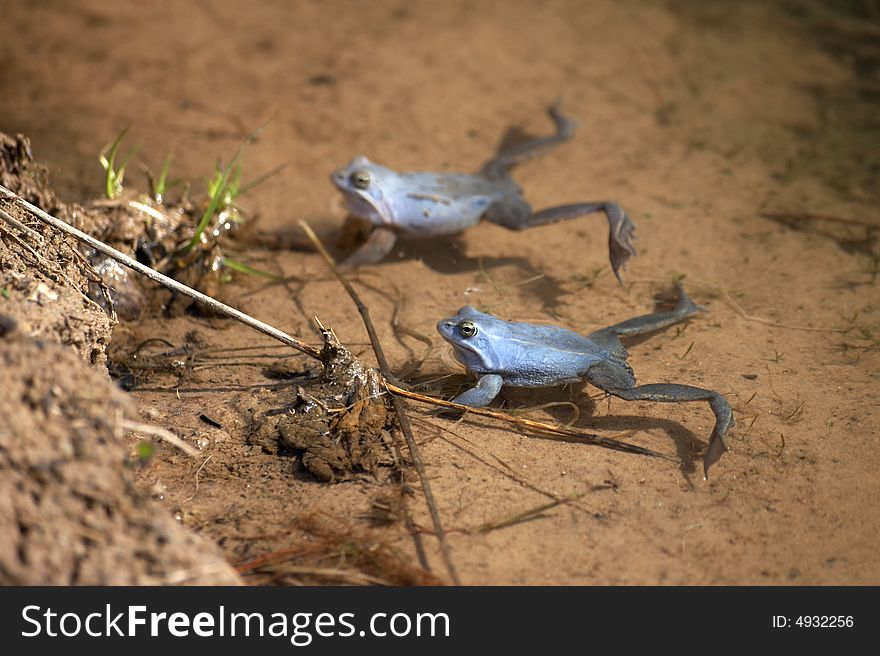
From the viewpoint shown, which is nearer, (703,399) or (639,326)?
(703,399)

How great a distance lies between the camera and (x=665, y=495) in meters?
3.93

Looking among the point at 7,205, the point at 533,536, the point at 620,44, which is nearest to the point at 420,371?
the point at 533,536

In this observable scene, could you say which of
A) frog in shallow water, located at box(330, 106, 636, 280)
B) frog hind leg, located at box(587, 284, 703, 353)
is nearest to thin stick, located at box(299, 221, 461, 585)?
frog in shallow water, located at box(330, 106, 636, 280)

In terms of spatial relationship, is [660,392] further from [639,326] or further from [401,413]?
[401,413]

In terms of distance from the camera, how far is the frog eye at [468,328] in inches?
174

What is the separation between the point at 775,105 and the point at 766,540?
529cm

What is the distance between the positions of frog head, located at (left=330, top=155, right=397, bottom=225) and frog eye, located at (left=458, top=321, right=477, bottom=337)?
1.77m

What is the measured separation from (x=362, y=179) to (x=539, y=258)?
4.75 feet

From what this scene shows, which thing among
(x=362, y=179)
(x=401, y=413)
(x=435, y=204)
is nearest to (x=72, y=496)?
(x=401, y=413)

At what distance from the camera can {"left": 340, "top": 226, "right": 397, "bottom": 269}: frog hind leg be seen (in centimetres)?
595

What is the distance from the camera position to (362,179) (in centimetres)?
588

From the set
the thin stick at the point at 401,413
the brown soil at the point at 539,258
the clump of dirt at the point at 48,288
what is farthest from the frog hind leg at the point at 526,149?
the clump of dirt at the point at 48,288

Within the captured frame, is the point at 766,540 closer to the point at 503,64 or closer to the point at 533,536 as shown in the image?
the point at 533,536

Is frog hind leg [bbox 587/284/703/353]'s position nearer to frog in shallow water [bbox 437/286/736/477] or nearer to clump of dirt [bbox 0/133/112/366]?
frog in shallow water [bbox 437/286/736/477]
